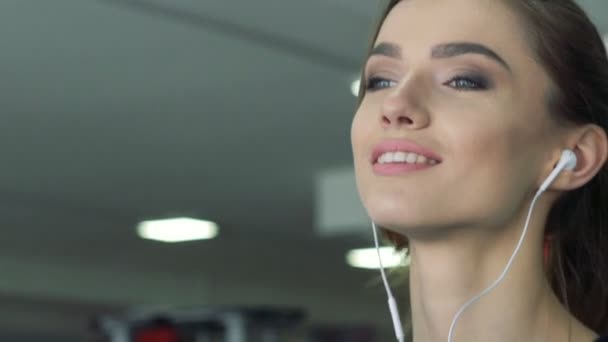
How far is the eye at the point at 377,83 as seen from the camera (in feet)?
4.92

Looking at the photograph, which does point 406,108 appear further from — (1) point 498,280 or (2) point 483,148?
(1) point 498,280

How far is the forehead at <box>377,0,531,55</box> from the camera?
1465 millimetres

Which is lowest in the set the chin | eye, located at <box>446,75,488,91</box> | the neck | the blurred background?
the neck

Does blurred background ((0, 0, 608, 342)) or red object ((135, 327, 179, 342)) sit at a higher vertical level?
blurred background ((0, 0, 608, 342))

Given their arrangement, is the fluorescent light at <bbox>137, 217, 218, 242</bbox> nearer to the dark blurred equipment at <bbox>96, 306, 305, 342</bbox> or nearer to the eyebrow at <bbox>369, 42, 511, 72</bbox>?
the dark blurred equipment at <bbox>96, 306, 305, 342</bbox>

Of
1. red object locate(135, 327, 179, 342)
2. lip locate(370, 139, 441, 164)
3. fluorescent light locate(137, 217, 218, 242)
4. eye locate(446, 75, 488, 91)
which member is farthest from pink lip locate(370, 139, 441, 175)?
fluorescent light locate(137, 217, 218, 242)

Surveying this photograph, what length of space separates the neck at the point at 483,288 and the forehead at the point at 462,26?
0.70 feet

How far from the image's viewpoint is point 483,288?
1.44 meters

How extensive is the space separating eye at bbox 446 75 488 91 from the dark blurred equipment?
700 mm

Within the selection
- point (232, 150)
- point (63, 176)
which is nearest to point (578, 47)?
point (232, 150)

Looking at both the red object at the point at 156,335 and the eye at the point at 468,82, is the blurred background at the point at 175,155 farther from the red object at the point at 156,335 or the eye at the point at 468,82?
the eye at the point at 468,82

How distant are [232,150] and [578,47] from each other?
453cm

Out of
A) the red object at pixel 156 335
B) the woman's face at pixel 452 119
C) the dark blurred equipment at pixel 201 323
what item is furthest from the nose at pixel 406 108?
the red object at pixel 156 335

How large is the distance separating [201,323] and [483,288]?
100 centimetres
